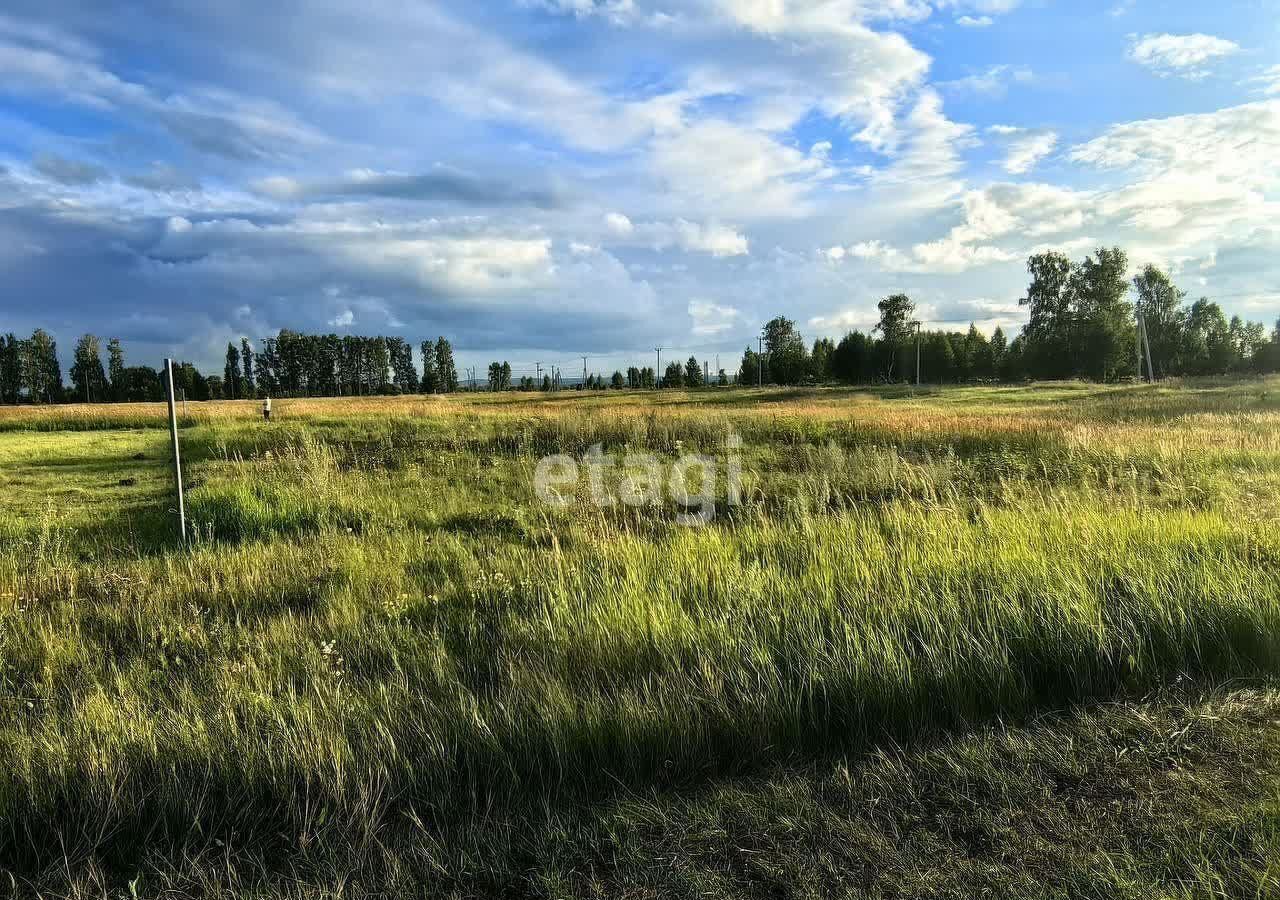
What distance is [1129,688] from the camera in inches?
132

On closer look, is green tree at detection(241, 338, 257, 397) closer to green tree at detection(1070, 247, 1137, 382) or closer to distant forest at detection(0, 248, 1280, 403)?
distant forest at detection(0, 248, 1280, 403)

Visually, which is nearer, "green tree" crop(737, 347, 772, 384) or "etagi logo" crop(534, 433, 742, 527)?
"etagi logo" crop(534, 433, 742, 527)

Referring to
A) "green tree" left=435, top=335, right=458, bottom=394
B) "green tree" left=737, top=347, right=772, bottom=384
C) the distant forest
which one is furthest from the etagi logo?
"green tree" left=435, top=335, right=458, bottom=394

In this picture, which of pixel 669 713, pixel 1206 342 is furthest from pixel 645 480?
pixel 1206 342

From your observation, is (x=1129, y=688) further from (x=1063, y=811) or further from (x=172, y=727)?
(x=172, y=727)

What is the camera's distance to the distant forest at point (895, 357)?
70.3 m

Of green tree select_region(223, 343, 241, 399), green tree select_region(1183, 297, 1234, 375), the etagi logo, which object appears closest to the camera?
the etagi logo

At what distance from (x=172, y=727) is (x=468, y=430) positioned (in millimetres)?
16918

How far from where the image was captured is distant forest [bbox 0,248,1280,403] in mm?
70312

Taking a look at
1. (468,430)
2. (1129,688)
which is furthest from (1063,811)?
Answer: (468,430)

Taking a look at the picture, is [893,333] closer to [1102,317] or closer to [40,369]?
[1102,317]

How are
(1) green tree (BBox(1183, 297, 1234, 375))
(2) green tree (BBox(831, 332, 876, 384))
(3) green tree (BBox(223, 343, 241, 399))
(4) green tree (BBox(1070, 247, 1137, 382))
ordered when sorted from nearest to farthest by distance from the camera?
(4) green tree (BBox(1070, 247, 1137, 382)) < (1) green tree (BBox(1183, 297, 1234, 375)) < (2) green tree (BBox(831, 332, 876, 384)) < (3) green tree (BBox(223, 343, 241, 399))

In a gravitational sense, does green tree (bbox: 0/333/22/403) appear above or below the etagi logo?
above

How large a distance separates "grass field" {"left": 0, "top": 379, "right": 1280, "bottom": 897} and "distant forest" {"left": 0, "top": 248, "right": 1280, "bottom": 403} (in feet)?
219
